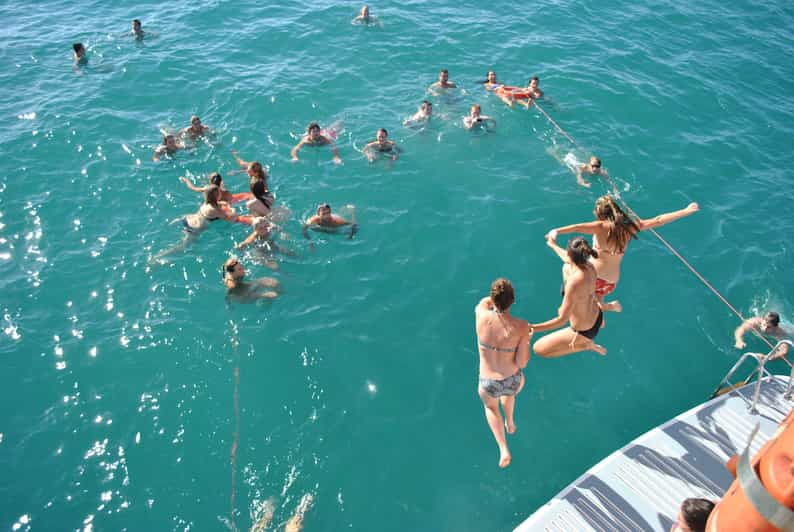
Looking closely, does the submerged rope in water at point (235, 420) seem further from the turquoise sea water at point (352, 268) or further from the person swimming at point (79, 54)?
the person swimming at point (79, 54)

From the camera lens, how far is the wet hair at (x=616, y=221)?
7.81 metres

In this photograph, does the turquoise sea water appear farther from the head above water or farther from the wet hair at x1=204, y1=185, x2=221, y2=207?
the head above water

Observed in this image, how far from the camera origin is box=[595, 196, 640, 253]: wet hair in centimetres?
781

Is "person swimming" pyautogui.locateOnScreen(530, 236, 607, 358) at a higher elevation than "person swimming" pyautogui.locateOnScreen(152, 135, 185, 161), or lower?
higher

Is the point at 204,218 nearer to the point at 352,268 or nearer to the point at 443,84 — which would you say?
the point at 352,268

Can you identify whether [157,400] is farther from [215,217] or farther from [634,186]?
[634,186]

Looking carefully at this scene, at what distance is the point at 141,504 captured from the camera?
25.4 ft

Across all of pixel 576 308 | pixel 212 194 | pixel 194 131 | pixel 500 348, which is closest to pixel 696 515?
pixel 500 348

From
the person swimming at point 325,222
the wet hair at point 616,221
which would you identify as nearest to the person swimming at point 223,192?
the person swimming at point 325,222

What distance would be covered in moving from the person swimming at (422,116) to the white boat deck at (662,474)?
37.0 feet

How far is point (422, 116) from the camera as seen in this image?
16.1 meters

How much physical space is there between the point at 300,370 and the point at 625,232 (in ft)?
20.6

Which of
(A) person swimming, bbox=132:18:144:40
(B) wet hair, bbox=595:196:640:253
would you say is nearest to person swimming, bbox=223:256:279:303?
(B) wet hair, bbox=595:196:640:253

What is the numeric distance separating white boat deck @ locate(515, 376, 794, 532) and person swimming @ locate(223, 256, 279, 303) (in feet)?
22.4
